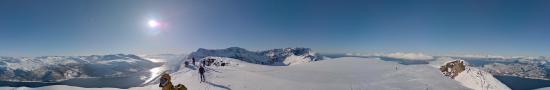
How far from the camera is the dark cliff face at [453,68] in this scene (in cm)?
3462

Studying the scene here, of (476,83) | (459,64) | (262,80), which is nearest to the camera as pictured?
Answer: (476,83)

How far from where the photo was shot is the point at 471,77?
31.7m

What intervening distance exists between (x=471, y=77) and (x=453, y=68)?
410cm

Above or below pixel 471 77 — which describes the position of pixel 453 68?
above

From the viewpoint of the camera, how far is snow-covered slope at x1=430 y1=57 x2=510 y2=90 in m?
30.4

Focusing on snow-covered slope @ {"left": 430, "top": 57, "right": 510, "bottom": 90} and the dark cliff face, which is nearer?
snow-covered slope @ {"left": 430, "top": 57, "right": 510, "bottom": 90}

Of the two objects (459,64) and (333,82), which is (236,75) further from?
(459,64)

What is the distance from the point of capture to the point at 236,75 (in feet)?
120

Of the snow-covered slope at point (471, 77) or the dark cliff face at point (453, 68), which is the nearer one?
the snow-covered slope at point (471, 77)

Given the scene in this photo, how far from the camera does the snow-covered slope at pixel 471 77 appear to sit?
99.8ft

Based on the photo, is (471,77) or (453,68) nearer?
(471,77)

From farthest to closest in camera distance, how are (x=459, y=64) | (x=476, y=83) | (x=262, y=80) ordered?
(x=459, y=64)
(x=262, y=80)
(x=476, y=83)

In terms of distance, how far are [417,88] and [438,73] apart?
772cm

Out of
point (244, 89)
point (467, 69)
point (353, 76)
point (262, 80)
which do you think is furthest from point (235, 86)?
point (467, 69)
